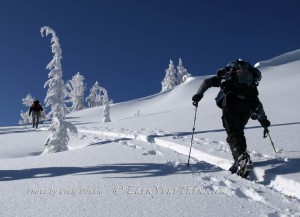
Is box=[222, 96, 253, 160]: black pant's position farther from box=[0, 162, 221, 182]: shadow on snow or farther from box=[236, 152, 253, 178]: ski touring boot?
box=[0, 162, 221, 182]: shadow on snow

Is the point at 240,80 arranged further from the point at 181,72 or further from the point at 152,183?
the point at 181,72

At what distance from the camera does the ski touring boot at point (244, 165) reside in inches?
212

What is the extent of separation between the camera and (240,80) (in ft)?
19.9

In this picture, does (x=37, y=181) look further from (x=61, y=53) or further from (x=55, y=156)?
(x=61, y=53)

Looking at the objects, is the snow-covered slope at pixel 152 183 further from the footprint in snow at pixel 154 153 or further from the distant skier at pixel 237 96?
the distant skier at pixel 237 96

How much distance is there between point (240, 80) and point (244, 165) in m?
1.53

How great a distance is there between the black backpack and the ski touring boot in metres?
1.17

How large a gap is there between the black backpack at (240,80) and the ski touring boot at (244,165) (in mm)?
1168

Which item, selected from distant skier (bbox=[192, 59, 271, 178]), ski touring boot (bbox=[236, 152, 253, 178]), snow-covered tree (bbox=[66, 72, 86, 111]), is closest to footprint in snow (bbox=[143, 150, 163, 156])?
distant skier (bbox=[192, 59, 271, 178])

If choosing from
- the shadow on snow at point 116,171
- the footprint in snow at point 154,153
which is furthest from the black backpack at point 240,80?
the footprint in snow at point 154,153

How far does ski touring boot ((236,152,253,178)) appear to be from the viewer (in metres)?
5.38

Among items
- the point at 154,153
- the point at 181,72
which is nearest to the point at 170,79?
the point at 181,72

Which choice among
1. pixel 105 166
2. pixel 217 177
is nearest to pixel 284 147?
pixel 217 177

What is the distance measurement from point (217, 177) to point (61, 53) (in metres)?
22.4
